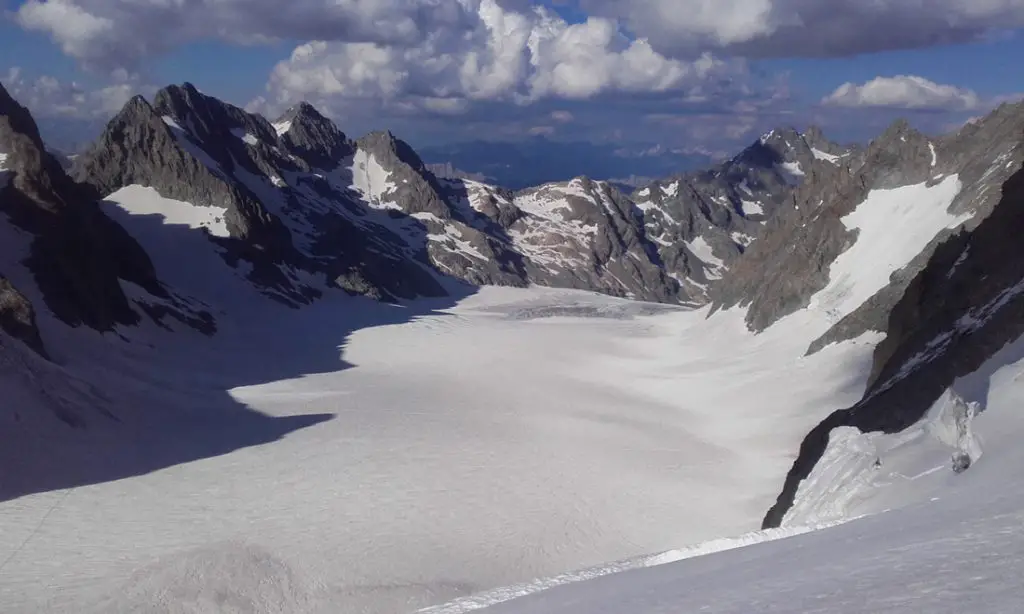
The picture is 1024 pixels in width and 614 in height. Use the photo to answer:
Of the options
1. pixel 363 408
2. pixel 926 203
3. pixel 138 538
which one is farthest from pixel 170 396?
pixel 926 203

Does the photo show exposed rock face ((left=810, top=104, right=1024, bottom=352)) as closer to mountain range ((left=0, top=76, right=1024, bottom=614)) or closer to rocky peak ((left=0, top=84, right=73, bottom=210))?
mountain range ((left=0, top=76, right=1024, bottom=614))

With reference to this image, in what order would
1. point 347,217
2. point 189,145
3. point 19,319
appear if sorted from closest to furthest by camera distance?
point 19,319 → point 189,145 → point 347,217

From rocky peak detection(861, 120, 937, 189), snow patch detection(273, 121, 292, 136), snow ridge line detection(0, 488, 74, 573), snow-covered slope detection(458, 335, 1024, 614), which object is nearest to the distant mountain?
snow patch detection(273, 121, 292, 136)

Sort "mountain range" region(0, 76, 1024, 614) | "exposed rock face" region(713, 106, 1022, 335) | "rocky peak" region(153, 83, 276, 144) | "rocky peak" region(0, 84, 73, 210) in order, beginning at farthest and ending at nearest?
"rocky peak" region(153, 83, 276, 144)
"rocky peak" region(0, 84, 73, 210)
"exposed rock face" region(713, 106, 1022, 335)
"mountain range" region(0, 76, 1024, 614)

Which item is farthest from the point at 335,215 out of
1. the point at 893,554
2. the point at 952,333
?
the point at 893,554

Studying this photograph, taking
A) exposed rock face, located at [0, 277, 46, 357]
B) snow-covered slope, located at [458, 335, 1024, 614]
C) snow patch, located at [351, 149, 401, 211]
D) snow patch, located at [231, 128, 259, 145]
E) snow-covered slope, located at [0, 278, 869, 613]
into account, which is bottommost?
snow-covered slope, located at [0, 278, 869, 613]

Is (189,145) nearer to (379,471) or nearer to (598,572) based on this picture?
(379,471)
